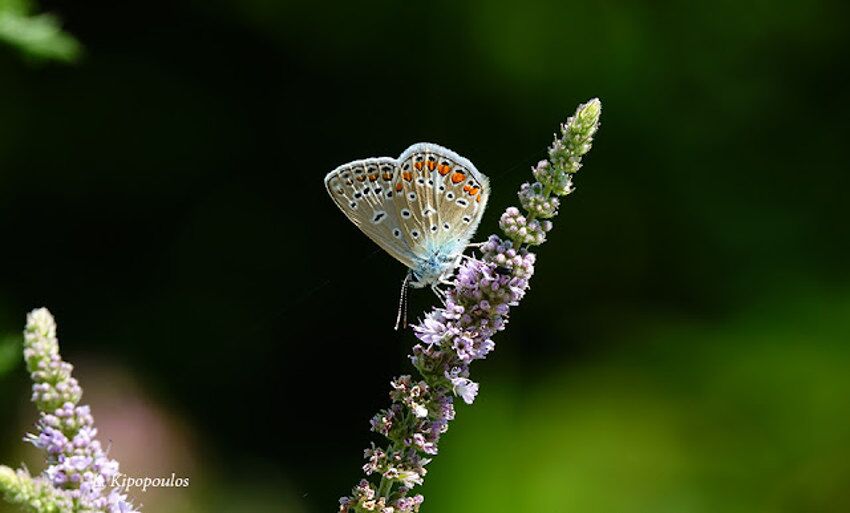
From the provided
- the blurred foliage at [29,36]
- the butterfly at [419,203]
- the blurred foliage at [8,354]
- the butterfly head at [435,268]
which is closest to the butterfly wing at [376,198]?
the butterfly at [419,203]

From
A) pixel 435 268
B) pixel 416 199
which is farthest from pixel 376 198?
pixel 435 268

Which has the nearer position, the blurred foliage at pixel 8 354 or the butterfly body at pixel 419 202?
the blurred foliage at pixel 8 354

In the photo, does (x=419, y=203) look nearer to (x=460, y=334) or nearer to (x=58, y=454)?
(x=460, y=334)

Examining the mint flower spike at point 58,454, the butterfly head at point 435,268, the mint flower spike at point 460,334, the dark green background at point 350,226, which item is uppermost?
the dark green background at point 350,226

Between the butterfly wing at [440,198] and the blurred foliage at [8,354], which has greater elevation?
the butterfly wing at [440,198]

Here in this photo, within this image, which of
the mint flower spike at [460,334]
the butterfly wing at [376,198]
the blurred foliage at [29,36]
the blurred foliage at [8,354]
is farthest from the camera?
the butterfly wing at [376,198]

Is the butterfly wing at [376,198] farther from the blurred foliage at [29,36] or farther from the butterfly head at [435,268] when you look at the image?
the blurred foliage at [29,36]

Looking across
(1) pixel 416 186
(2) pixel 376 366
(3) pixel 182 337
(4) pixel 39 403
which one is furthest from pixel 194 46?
(4) pixel 39 403

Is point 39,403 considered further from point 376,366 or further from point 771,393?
point 771,393
